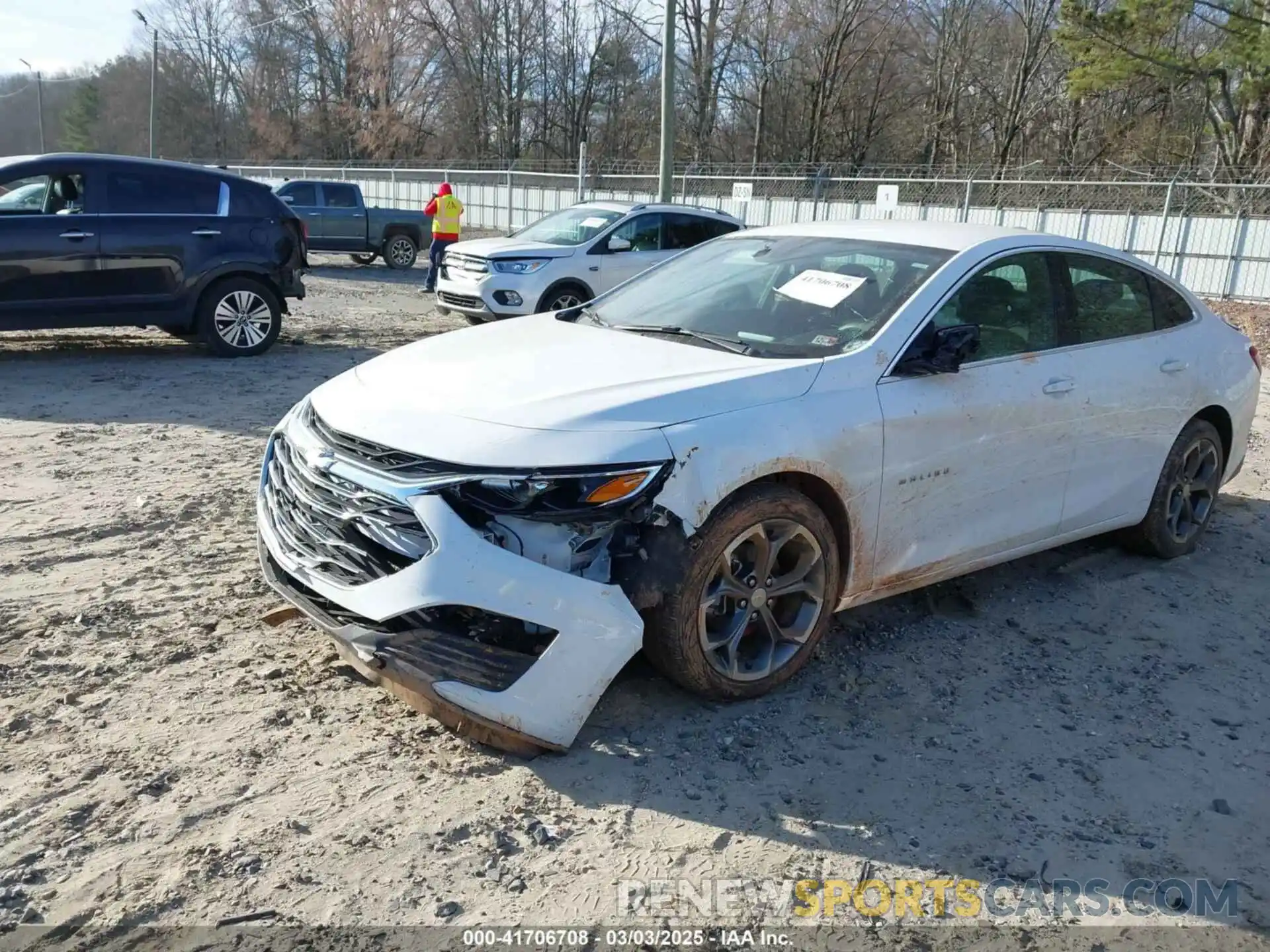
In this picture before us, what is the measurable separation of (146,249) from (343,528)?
707 cm

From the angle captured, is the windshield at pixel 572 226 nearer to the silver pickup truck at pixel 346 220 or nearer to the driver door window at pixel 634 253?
the driver door window at pixel 634 253

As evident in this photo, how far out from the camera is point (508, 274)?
40.1 feet

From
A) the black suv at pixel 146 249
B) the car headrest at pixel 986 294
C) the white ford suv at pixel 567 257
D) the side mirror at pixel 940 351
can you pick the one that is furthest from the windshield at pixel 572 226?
the side mirror at pixel 940 351

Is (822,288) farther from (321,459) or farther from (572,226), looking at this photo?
(572,226)

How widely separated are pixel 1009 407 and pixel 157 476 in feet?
15.5

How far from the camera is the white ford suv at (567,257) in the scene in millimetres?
12258

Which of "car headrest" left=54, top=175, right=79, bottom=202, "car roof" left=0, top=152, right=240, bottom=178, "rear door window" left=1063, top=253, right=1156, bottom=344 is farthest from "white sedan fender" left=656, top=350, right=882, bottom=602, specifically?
"car headrest" left=54, top=175, right=79, bottom=202

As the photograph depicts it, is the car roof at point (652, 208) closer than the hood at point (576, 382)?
No

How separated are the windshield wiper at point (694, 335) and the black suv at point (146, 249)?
6.33m

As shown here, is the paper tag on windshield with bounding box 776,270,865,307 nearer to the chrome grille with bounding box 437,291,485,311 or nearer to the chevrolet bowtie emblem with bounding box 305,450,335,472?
the chevrolet bowtie emblem with bounding box 305,450,335,472

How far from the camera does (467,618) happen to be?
Result: 3.21m

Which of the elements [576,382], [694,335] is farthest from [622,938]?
[694,335]

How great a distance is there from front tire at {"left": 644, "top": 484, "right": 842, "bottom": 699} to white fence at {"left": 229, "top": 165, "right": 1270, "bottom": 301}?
11076mm

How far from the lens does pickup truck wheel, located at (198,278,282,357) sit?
9.75 metres
